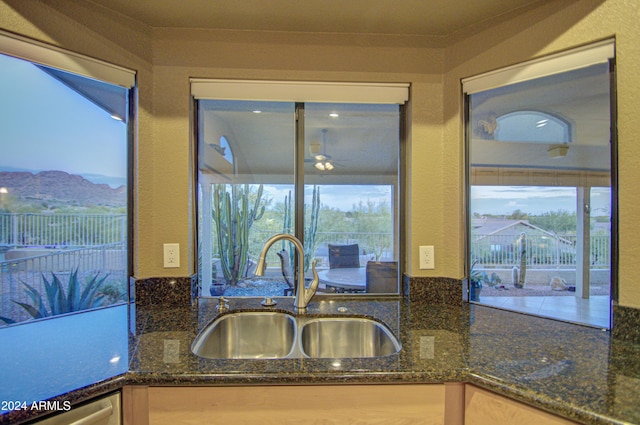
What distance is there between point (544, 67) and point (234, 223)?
5.61ft

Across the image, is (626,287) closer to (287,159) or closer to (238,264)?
(287,159)

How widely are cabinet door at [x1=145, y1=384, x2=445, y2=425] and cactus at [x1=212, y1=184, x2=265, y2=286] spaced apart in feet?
2.87

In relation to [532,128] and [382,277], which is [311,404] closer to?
[382,277]

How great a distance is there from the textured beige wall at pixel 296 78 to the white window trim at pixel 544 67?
0.13 ft

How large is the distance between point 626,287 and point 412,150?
1028 mm

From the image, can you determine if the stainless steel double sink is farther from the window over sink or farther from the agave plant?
the agave plant

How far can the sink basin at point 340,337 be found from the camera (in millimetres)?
1397

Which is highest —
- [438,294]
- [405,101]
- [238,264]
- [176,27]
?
[176,27]

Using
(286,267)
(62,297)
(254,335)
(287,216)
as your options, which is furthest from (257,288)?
(62,297)

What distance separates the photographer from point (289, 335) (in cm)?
147

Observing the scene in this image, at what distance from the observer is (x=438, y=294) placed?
1607 mm

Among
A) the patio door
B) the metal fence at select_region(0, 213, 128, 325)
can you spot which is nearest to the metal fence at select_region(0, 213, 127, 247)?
the metal fence at select_region(0, 213, 128, 325)

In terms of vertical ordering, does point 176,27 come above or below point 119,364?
above

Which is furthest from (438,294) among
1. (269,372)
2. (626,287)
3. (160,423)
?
(160,423)
